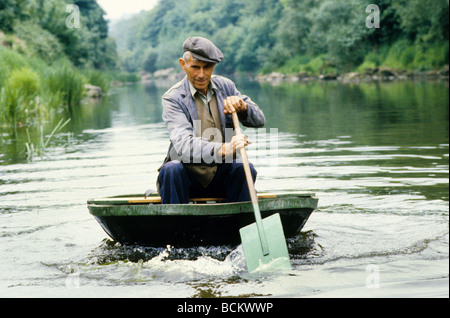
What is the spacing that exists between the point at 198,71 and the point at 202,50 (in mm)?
187

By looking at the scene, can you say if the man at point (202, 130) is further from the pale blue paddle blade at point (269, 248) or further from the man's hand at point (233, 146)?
the pale blue paddle blade at point (269, 248)

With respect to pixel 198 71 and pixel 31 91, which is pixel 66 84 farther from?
pixel 198 71

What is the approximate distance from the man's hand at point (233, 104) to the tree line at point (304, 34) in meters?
27.4

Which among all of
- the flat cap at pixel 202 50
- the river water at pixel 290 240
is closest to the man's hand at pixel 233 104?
the flat cap at pixel 202 50

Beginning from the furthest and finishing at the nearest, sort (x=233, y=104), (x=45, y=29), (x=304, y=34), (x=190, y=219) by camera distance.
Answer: (x=304, y=34)
(x=45, y=29)
(x=233, y=104)
(x=190, y=219)

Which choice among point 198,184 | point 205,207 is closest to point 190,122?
point 198,184

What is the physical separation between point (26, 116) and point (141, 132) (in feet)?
8.97

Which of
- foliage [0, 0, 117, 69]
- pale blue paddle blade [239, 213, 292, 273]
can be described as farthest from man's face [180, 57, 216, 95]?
foliage [0, 0, 117, 69]

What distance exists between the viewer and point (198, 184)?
13.9 feet

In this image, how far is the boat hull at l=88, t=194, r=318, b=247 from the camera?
3824mm

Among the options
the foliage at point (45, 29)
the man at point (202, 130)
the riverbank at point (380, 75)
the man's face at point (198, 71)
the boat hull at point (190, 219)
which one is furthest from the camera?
the riverbank at point (380, 75)

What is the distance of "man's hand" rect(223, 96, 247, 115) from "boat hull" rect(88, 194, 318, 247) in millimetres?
643

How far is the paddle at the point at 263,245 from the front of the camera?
146 inches

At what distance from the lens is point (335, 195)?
18.7 ft
